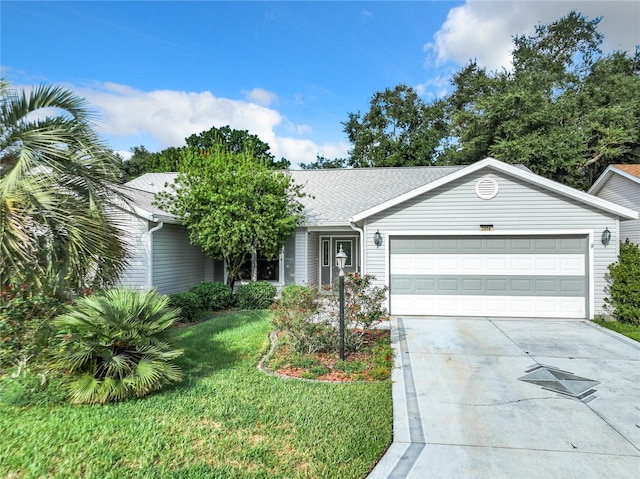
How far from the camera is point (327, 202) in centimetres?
1421

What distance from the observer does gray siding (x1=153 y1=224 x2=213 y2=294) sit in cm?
1103

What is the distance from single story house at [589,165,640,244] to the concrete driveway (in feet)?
19.5

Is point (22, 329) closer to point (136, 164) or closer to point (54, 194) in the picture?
point (54, 194)

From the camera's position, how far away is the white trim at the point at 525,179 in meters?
8.81

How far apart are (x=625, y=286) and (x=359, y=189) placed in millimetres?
9329

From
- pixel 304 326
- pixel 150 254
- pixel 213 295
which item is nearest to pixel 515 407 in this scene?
pixel 304 326

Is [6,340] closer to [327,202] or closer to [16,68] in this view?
[16,68]

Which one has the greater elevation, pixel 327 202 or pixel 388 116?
pixel 388 116

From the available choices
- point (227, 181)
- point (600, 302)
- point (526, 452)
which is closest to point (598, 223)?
point (600, 302)

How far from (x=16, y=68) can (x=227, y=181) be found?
526 centimetres

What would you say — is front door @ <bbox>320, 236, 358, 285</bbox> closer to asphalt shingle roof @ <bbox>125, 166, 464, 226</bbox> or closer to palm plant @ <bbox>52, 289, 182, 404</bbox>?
asphalt shingle roof @ <bbox>125, 166, 464, 226</bbox>

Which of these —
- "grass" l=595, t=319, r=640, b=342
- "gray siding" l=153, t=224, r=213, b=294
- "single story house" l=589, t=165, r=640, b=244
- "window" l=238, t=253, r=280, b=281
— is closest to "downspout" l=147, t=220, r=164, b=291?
"gray siding" l=153, t=224, r=213, b=294

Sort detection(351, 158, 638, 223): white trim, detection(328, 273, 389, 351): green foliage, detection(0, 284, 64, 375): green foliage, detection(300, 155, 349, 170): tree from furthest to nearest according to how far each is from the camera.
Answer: detection(300, 155, 349, 170): tree → detection(351, 158, 638, 223): white trim → detection(328, 273, 389, 351): green foliage → detection(0, 284, 64, 375): green foliage

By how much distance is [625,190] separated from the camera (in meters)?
12.4
